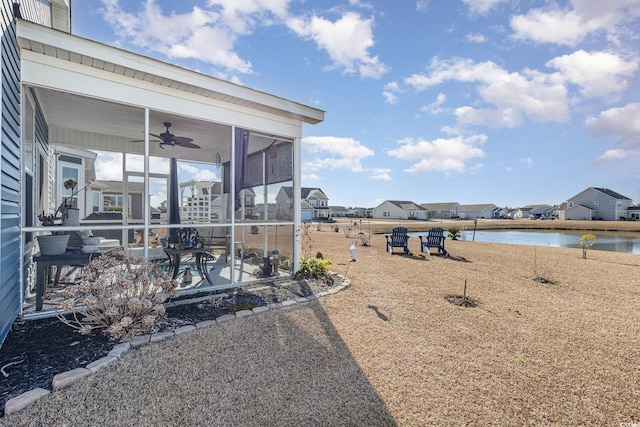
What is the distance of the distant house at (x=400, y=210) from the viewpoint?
53.9 metres

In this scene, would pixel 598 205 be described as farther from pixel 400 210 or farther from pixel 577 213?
pixel 400 210

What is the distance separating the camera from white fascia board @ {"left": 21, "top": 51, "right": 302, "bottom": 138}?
325 cm

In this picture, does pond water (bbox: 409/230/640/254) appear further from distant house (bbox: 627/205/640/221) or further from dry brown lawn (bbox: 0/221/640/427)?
distant house (bbox: 627/205/640/221)

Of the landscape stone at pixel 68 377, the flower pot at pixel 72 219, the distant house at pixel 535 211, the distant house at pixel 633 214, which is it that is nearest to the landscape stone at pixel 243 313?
Result: the landscape stone at pixel 68 377

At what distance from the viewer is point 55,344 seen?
2.68 metres

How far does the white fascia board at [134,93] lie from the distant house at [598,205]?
193 feet

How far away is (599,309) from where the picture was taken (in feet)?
13.8

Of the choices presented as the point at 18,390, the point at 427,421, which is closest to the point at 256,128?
the point at 18,390

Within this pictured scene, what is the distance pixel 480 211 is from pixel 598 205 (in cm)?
1894

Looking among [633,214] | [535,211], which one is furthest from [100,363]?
[535,211]

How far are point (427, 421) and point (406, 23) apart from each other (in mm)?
9547

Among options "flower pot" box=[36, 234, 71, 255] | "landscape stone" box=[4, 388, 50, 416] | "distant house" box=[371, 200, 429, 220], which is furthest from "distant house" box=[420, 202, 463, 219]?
"landscape stone" box=[4, 388, 50, 416]

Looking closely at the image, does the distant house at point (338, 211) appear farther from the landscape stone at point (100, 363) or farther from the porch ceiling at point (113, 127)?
the landscape stone at point (100, 363)

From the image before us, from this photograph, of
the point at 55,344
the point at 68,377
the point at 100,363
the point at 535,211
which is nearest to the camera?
the point at 68,377
